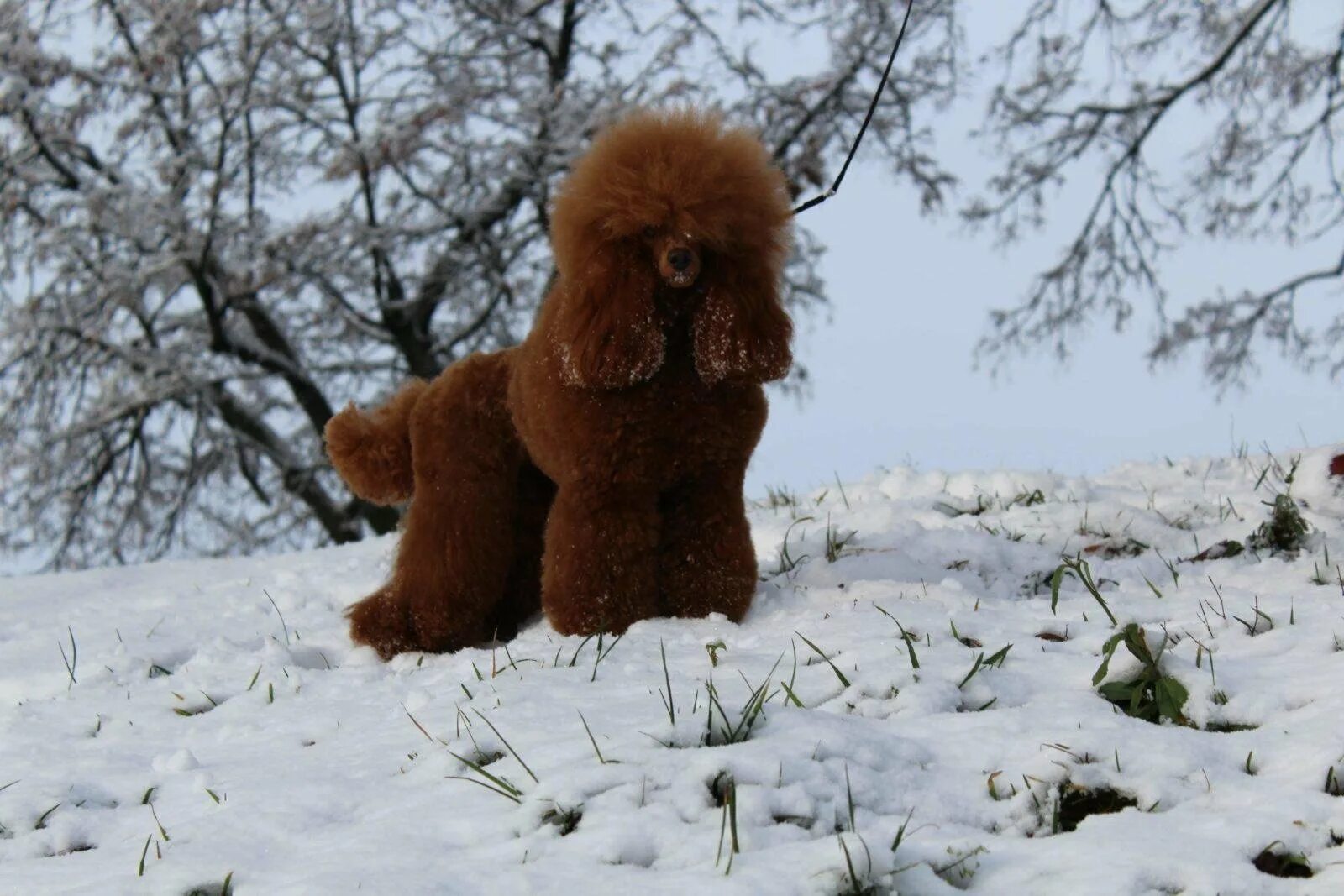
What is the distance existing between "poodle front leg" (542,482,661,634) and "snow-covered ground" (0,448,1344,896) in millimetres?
100

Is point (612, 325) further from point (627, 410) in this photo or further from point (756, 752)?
point (756, 752)

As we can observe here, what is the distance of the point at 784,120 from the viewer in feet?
35.7

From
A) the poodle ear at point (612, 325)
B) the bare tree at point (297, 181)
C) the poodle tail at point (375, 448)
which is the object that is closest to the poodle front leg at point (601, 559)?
the poodle ear at point (612, 325)

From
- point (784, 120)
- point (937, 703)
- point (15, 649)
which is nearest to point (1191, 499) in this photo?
point (937, 703)

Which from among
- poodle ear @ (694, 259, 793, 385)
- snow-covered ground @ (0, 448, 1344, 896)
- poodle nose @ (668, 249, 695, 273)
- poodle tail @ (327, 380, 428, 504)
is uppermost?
poodle nose @ (668, 249, 695, 273)

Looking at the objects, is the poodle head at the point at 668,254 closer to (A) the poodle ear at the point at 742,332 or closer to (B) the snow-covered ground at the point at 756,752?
(A) the poodle ear at the point at 742,332

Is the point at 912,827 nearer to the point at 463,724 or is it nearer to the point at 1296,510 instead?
the point at 463,724

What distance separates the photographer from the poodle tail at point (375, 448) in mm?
3924

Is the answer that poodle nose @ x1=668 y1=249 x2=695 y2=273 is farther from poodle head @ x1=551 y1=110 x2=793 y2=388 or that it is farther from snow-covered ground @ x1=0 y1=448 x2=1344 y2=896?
snow-covered ground @ x1=0 y1=448 x2=1344 y2=896

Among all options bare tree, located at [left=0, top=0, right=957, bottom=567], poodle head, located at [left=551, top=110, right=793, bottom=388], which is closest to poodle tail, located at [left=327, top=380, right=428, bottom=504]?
poodle head, located at [left=551, top=110, right=793, bottom=388]

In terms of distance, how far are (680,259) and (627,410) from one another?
0.46 m

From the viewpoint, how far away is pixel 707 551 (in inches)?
138

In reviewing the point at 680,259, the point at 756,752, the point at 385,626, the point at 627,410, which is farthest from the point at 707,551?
the point at 756,752

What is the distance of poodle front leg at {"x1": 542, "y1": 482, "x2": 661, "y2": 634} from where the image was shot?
3.35 meters
